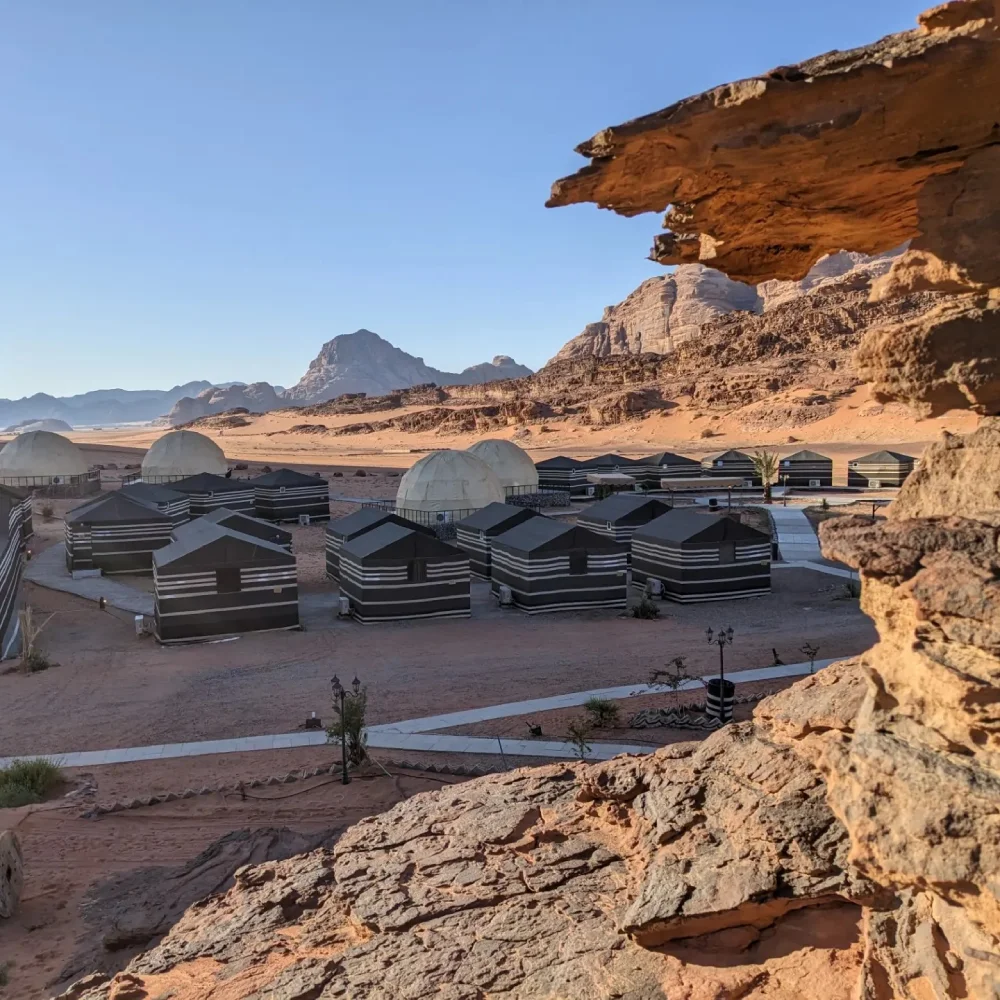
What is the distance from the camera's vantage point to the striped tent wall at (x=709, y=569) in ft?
74.6

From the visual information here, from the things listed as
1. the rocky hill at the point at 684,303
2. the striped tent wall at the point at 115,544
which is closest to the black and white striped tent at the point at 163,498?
the striped tent wall at the point at 115,544

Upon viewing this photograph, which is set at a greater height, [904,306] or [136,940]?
[904,306]

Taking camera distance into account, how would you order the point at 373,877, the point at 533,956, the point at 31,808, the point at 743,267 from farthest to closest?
the point at 31,808
the point at 373,877
the point at 743,267
the point at 533,956

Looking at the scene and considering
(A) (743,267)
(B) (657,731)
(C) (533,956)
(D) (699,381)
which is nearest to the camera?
(C) (533,956)

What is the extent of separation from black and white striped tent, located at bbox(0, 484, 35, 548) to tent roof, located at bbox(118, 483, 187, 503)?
374cm

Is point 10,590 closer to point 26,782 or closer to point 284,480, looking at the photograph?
point 26,782

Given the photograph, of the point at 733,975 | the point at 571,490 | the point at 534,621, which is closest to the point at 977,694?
the point at 733,975

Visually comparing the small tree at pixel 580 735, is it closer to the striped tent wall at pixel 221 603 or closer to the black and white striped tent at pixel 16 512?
the striped tent wall at pixel 221 603

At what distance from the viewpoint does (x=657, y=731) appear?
1266 centimetres

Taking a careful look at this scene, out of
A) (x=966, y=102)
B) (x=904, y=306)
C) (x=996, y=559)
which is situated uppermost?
(x=904, y=306)

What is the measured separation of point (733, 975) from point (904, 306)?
83409 millimetres

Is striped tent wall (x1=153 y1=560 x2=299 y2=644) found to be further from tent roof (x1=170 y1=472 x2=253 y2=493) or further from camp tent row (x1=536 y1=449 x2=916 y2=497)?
camp tent row (x1=536 y1=449 x2=916 y2=497)

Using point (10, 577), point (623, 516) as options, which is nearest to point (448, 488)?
point (623, 516)

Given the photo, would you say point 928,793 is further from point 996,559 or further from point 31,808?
point 31,808
